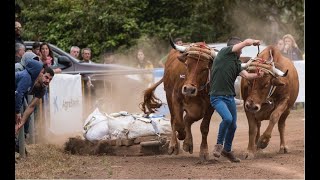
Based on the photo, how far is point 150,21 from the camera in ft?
90.0

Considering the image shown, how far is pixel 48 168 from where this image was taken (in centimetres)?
1002

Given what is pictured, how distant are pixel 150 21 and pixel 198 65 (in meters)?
16.7

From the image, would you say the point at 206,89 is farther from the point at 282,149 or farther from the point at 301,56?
the point at 301,56

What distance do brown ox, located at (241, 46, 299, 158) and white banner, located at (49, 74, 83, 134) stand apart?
12.7 ft

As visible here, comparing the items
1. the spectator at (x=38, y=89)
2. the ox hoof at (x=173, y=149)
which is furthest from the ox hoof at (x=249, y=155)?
the spectator at (x=38, y=89)

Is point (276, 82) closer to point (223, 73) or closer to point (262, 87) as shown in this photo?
point (262, 87)

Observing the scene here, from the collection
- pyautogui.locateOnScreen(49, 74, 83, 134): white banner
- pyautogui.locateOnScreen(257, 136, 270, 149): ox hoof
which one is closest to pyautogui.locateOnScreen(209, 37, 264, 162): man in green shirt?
pyautogui.locateOnScreen(257, 136, 270, 149): ox hoof

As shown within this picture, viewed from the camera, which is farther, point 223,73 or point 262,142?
point 262,142

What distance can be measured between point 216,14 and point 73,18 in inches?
197

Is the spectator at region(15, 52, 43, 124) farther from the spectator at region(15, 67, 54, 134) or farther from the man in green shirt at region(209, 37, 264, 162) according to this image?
the man in green shirt at region(209, 37, 264, 162)

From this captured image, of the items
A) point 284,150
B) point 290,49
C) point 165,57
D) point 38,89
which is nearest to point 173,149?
point 284,150

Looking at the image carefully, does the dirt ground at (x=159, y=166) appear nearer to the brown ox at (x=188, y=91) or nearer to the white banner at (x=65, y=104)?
the brown ox at (x=188, y=91)

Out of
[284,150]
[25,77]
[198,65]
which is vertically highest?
[198,65]

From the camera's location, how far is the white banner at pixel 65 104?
46.2 ft
